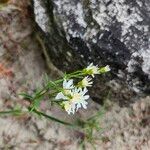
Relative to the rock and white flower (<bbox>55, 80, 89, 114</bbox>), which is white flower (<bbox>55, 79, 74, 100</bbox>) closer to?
white flower (<bbox>55, 80, 89, 114</bbox>)

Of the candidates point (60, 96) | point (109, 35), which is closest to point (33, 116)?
point (109, 35)

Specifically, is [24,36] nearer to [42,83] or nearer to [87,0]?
[42,83]

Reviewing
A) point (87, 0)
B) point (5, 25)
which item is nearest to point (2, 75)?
point (5, 25)

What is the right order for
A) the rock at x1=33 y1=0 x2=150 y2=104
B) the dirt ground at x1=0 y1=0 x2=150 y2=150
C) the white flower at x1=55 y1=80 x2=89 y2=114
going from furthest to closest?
the dirt ground at x1=0 y1=0 x2=150 y2=150
the rock at x1=33 y1=0 x2=150 y2=104
the white flower at x1=55 y1=80 x2=89 y2=114

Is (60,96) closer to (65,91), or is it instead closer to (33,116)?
(65,91)

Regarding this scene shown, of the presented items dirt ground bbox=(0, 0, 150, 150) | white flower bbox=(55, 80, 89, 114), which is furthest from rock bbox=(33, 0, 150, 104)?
white flower bbox=(55, 80, 89, 114)

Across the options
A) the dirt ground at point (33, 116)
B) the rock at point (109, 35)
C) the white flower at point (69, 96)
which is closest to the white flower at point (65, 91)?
the white flower at point (69, 96)
